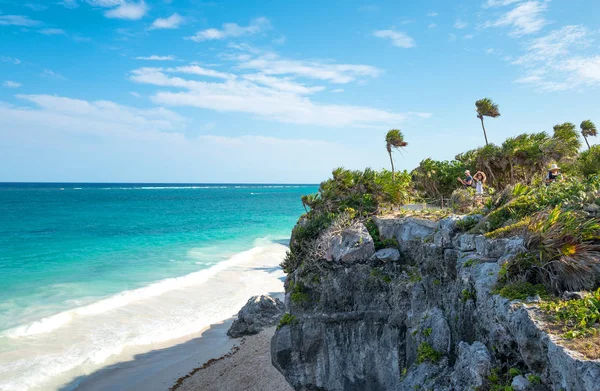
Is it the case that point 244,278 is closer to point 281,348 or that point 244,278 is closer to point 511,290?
point 281,348

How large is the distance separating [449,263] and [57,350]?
15.5 metres

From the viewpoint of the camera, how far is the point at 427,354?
809cm

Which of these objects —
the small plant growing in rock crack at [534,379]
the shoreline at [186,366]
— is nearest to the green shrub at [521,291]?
the small plant growing in rock crack at [534,379]

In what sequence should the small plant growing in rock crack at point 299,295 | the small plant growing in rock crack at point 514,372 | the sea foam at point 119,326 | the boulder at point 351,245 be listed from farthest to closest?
the sea foam at point 119,326, the small plant growing in rock crack at point 299,295, the boulder at point 351,245, the small plant growing in rock crack at point 514,372

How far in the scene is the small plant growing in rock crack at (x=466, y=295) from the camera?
7843 mm

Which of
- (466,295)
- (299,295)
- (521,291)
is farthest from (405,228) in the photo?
(521,291)

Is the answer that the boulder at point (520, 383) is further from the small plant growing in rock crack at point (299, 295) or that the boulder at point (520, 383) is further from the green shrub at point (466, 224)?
the small plant growing in rock crack at point (299, 295)

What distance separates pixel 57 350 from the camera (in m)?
16.2

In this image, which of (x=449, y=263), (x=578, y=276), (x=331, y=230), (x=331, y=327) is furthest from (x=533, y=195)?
(x=331, y=327)

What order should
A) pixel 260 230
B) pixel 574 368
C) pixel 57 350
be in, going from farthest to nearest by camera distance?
pixel 260 230 → pixel 57 350 → pixel 574 368

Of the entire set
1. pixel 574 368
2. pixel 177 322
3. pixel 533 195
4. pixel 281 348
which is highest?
pixel 533 195

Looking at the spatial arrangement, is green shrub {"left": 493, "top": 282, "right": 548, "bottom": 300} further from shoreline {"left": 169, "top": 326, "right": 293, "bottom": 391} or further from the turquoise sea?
the turquoise sea

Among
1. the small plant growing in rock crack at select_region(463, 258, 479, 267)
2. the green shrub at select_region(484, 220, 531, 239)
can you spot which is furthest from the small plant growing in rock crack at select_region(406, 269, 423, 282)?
the green shrub at select_region(484, 220, 531, 239)

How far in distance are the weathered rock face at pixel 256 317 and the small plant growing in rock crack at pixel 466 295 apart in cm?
1198
